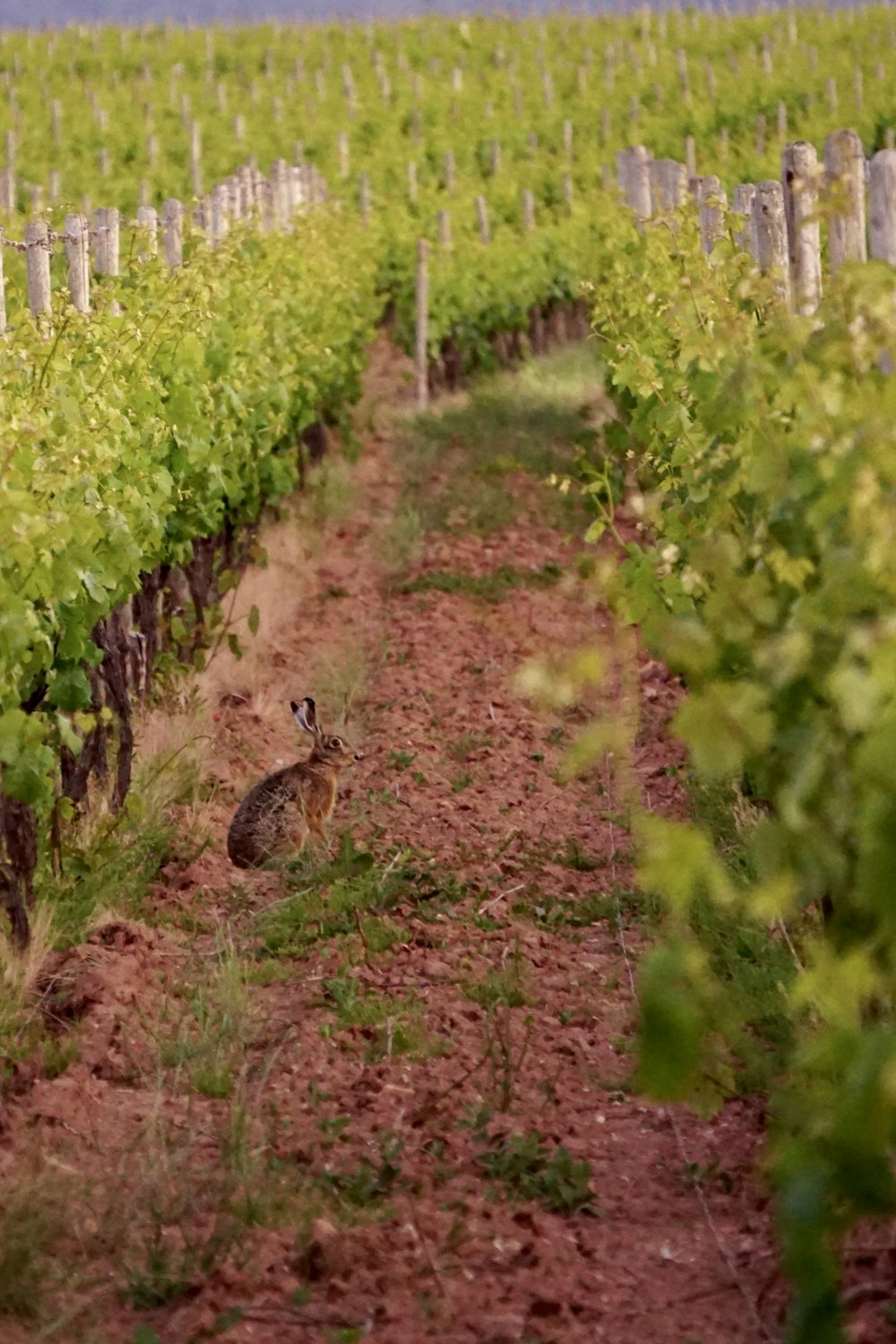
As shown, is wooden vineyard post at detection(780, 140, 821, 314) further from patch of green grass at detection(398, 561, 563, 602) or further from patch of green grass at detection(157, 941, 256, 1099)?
patch of green grass at detection(398, 561, 563, 602)

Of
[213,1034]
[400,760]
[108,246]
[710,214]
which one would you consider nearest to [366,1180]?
[213,1034]

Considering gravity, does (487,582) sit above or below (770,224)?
below

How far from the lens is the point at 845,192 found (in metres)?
4.41

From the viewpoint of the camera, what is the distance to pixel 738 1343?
4.25m

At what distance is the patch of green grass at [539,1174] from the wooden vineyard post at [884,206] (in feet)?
8.90

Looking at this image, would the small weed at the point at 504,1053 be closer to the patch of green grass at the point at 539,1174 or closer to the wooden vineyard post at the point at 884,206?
the patch of green grass at the point at 539,1174

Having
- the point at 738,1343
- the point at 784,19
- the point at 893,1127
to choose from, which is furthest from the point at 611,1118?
the point at 784,19

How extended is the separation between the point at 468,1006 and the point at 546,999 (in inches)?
11.2

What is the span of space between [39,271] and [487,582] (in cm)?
491

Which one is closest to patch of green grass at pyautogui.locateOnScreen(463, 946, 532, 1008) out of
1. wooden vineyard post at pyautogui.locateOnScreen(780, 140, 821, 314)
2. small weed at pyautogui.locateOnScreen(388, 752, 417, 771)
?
small weed at pyautogui.locateOnScreen(388, 752, 417, 771)

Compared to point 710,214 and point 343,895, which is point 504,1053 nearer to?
point 343,895

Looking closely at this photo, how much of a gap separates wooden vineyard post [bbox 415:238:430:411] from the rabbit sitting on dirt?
1324 centimetres

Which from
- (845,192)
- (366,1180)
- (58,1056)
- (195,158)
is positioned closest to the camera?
(845,192)

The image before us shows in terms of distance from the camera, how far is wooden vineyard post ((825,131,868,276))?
4371 millimetres
